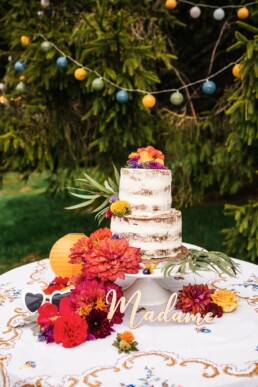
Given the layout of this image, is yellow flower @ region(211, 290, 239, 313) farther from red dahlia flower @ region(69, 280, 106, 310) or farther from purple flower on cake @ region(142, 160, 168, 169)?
purple flower on cake @ region(142, 160, 168, 169)

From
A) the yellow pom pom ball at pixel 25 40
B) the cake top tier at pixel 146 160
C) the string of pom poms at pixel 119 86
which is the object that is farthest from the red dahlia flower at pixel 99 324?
the yellow pom pom ball at pixel 25 40

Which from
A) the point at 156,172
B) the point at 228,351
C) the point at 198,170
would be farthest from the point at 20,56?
the point at 228,351

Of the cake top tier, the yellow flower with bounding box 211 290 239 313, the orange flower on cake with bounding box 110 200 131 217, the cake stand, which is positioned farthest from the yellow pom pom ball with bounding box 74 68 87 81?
the yellow flower with bounding box 211 290 239 313

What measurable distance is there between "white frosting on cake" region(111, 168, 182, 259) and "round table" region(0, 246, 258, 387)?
0.30 m

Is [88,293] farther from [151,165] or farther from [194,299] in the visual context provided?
[151,165]

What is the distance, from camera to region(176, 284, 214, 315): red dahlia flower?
78.1 inches

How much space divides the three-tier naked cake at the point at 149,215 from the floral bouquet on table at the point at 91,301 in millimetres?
210

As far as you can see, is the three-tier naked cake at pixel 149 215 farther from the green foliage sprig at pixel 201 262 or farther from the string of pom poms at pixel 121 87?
the string of pom poms at pixel 121 87

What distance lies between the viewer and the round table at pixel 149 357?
150 centimetres

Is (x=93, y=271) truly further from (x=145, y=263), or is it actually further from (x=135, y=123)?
(x=135, y=123)

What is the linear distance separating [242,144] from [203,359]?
235 cm

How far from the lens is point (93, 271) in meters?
1.86

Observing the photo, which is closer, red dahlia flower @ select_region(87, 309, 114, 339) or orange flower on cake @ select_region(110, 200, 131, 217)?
red dahlia flower @ select_region(87, 309, 114, 339)

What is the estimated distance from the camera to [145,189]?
84.2 inches
